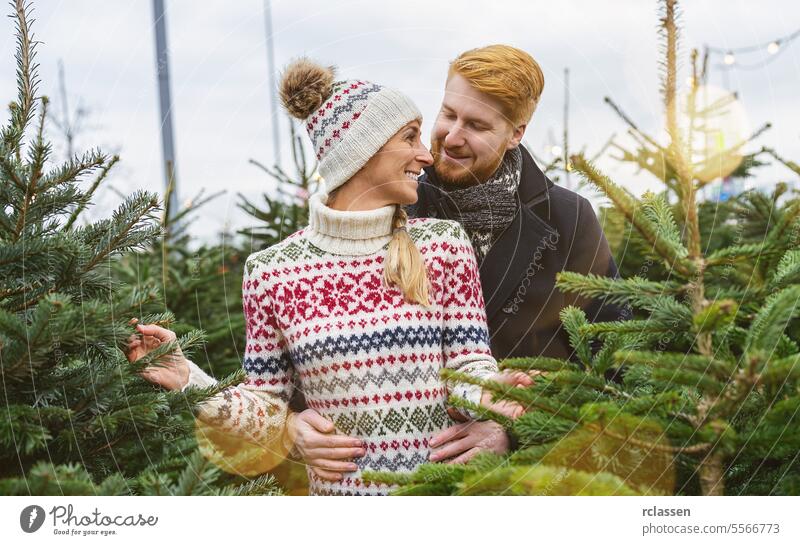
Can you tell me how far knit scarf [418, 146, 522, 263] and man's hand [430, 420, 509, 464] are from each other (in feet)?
1.52

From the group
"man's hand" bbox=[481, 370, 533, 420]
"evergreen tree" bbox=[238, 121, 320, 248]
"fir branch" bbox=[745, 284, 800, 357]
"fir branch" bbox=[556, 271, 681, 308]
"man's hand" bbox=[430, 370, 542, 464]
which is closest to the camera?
"fir branch" bbox=[745, 284, 800, 357]

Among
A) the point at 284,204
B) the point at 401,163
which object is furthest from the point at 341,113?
the point at 284,204

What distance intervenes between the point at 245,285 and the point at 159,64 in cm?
61

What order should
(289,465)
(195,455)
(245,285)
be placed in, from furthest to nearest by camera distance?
(289,465)
(245,285)
(195,455)

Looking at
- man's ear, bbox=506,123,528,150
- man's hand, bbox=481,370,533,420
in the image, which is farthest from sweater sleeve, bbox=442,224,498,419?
man's ear, bbox=506,123,528,150

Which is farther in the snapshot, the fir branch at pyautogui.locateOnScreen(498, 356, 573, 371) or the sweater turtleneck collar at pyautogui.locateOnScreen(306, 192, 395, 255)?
the sweater turtleneck collar at pyautogui.locateOnScreen(306, 192, 395, 255)

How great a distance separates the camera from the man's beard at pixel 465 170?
1754mm

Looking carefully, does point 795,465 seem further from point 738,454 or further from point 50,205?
point 50,205

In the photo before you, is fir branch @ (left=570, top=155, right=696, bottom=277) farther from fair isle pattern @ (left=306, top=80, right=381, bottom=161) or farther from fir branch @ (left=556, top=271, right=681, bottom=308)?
fair isle pattern @ (left=306, top=80, right=381, bottom=161)

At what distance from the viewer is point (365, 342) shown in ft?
5.17

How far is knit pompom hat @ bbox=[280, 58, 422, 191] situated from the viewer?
158 centimetres

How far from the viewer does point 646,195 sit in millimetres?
1279

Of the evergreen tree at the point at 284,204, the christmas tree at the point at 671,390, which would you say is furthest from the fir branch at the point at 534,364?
the evergreen tree at the point at 284,204
